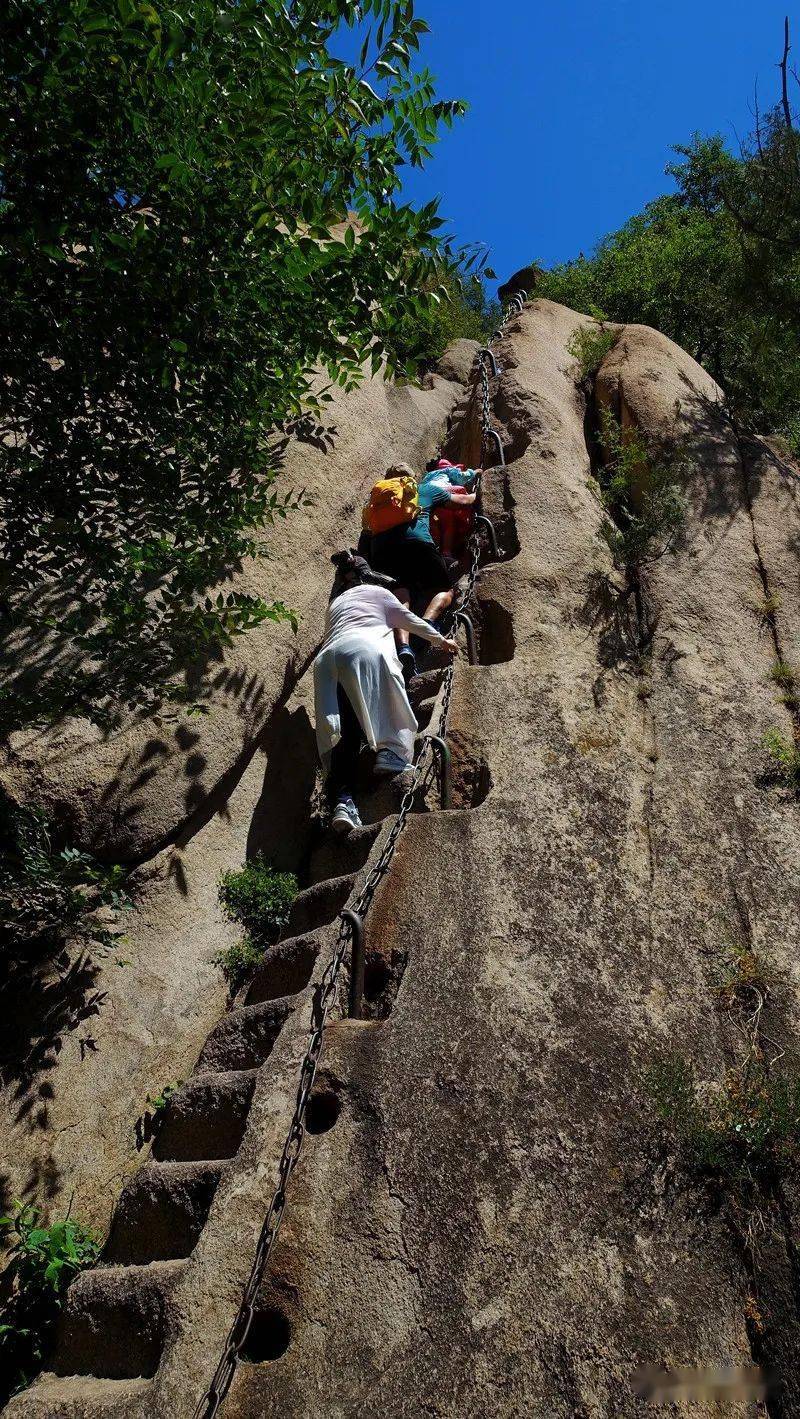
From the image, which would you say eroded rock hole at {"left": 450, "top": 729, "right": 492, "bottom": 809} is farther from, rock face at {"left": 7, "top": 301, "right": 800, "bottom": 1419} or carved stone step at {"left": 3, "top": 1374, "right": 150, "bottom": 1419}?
carved stone step at {"left": 3, "top": 1374, "right": 150, "bottom": 1419}

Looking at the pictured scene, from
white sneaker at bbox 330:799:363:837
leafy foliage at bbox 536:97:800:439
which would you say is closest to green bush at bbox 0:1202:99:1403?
white sneaker at bbox 330:799:363:837

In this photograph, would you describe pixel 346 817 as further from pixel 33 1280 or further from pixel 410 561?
pixel 410 561

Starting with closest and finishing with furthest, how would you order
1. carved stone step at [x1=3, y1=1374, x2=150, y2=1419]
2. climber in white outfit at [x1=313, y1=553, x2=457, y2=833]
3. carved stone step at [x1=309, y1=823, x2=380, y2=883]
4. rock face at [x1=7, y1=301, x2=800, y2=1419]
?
1. carved stone step at [x1=3, y1=1374, x2=150, y2=1419]
2. rock face at [x1=7, y1=301, x2=800, y2=1419]
3. climber in white outfit at [x1=313, y1=553, x2=457, y2=833]
4. carved stone step at [x1=309, y1=823, x2=380, y2=883]

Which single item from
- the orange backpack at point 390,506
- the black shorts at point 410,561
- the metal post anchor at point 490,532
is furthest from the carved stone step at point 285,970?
the orange backpack at point 390,506

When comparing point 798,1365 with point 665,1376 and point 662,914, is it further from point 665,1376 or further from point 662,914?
point 662,914

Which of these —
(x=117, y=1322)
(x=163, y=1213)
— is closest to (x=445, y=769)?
(x=163, y=1213)

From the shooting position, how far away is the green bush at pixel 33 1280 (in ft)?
15.8

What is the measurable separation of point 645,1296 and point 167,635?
17.0 feet

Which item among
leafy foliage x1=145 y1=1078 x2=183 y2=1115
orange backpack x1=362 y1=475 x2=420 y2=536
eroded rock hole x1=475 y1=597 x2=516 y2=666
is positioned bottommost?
leafy foliage x1=145 y1=1078 x2=183 y2=1115

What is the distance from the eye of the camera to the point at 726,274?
1296 centimetres

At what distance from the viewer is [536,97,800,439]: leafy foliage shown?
8.55 m

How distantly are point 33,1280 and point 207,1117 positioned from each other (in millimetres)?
1526

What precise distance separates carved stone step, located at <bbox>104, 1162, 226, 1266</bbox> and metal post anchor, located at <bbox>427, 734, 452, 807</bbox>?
262 cm

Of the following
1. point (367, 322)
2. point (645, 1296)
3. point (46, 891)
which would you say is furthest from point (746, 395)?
point (645, 1296)
